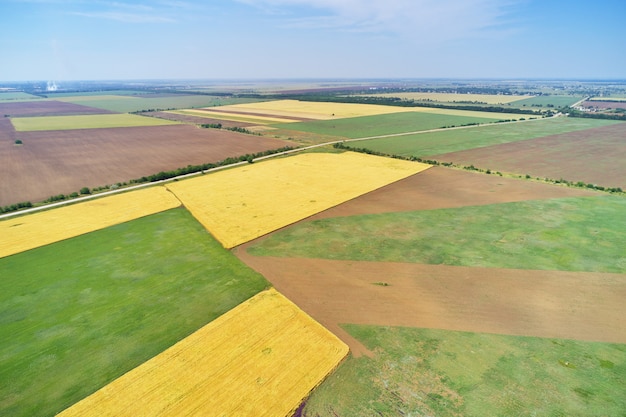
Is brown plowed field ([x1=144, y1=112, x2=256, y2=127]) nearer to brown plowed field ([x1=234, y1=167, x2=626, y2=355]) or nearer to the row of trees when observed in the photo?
the row of trees

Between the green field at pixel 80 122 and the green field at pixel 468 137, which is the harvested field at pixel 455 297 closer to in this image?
the green field at pixel 468 137

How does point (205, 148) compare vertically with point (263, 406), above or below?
above

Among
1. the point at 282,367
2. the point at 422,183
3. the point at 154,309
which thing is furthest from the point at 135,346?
the point at 422,183

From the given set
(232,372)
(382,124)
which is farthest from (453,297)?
(382,124)

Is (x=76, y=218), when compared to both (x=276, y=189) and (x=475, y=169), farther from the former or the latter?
(x=475, y=169)

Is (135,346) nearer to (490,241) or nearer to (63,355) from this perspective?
(63,355)

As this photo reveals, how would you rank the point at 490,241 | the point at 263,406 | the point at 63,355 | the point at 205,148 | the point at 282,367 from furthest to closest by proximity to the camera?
the point at 205,148
the point at 490,241
the point at 63,355
the point at 282,367
the point at 263,406

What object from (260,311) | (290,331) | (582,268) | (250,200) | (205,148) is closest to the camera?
(290,331)
